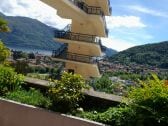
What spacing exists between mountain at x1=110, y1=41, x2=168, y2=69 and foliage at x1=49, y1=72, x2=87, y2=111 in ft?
352

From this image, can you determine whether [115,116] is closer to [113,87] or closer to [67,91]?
[67,91]

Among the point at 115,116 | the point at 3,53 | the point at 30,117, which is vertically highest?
the point at 3,53

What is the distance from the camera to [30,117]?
9570mm

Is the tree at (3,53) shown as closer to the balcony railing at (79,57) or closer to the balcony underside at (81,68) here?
the balcony railing at (79,57)

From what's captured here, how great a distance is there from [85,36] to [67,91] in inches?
1281

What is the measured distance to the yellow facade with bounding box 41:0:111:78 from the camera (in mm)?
40938

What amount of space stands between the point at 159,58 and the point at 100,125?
11825 cm

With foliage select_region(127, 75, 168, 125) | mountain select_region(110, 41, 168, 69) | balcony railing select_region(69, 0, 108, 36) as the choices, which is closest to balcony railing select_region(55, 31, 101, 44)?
balcony railing select_region(69, 0, 108, 36)

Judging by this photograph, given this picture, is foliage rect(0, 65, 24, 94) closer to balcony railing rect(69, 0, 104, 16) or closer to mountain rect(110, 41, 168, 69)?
balcony railing rect(69, 0, 104, 16)

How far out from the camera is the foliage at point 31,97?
32.6 feet

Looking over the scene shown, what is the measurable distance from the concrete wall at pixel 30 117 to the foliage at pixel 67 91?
15.8 inches

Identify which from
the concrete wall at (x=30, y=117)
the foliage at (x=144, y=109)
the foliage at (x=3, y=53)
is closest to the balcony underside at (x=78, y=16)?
the foliage at (x=3, y=53)

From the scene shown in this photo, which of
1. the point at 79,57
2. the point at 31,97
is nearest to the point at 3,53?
the point at 31,97

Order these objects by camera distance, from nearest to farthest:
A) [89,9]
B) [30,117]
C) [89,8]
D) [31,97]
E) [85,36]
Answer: [30,117] < [31,97] < [89,9] < [89,8] < [85,36]
